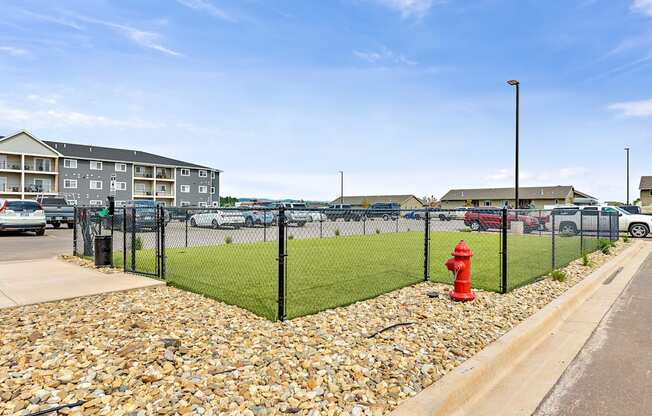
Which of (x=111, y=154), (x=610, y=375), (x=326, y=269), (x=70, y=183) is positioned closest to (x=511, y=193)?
(x=111, y=154)

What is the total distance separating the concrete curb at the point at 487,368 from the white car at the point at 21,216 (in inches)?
876

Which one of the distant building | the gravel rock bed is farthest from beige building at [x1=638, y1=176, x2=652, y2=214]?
the gravel rock bed

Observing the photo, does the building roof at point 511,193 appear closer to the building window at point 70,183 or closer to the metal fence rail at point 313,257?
the metal fence rail at point 313,257

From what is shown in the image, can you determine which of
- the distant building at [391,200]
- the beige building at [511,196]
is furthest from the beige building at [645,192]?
the distant building at [391,200]

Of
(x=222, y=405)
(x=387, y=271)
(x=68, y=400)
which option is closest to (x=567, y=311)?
(x=387, y=271)

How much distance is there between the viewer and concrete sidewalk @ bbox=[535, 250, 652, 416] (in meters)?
3.57

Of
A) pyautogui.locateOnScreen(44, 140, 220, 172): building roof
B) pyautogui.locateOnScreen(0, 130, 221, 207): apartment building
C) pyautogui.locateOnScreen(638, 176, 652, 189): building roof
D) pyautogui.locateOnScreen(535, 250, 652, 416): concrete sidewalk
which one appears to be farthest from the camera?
pyautogui.locateOnScreen(638, 176, 652, 189): building roof

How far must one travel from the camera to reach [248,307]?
5883mm

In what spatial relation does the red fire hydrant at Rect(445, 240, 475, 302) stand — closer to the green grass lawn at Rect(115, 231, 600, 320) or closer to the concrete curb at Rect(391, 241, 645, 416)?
the concrete curb at Rect(391, 241, 645, 416)

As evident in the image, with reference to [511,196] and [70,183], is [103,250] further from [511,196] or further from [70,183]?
[511,196]

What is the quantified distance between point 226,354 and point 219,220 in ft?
36.1

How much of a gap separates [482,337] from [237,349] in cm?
286

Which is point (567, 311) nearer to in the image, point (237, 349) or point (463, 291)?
point (463, 291)

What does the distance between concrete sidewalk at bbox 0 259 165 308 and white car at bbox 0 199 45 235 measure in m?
12.0
